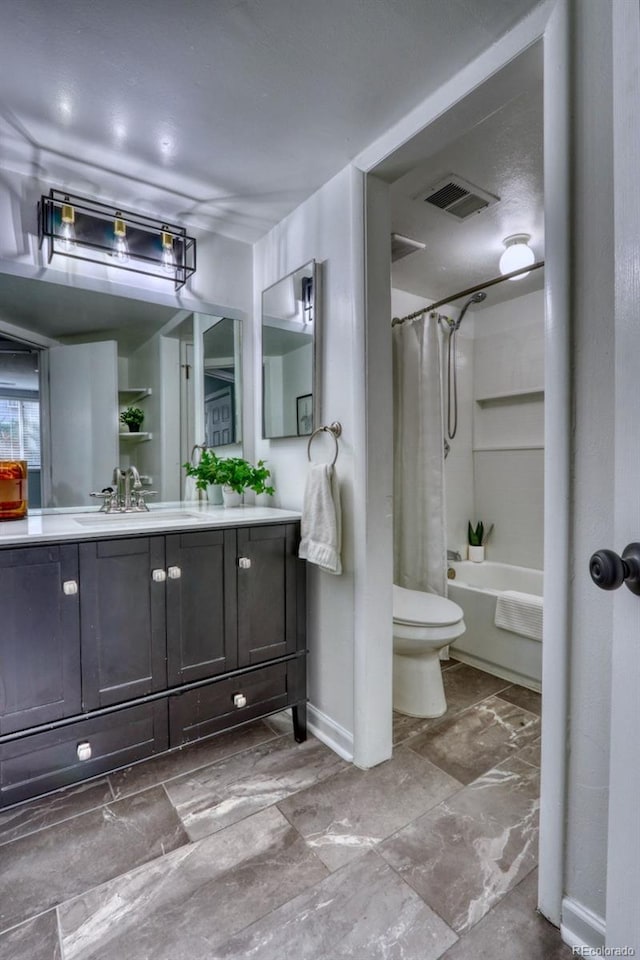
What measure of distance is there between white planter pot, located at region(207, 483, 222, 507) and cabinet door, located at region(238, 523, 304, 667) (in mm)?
524

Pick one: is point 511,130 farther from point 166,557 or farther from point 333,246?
point 166,557

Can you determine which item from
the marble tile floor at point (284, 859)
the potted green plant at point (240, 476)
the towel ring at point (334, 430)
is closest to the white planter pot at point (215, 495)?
the potted green plant at point (240, 476)

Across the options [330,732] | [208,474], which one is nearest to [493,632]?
[330,732]

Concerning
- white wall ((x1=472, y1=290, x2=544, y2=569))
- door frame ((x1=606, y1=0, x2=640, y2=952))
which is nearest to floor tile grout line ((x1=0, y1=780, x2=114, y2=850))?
door frame ((x1=606, y1=0, x2=640, y2=952))

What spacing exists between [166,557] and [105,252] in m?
1.31

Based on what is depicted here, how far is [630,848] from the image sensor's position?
737 millimetres

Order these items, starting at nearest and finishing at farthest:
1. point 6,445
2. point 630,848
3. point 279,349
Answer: point 630,848 < point 6,445 < point 279,349

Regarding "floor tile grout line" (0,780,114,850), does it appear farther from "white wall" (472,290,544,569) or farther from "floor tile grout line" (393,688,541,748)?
"white wall" (472,290,544,569)

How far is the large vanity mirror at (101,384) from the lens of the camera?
185 centimetres

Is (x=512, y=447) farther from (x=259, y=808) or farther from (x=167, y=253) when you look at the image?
(x=259, y=808)

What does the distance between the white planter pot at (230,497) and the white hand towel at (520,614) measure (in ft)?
4.94

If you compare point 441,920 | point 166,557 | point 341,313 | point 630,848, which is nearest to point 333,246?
point 341,313

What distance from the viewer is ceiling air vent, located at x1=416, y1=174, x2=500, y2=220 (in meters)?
1.90

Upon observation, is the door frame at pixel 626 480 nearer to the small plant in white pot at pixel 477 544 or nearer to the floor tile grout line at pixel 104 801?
the floor tile grout line at pixel 104 801
